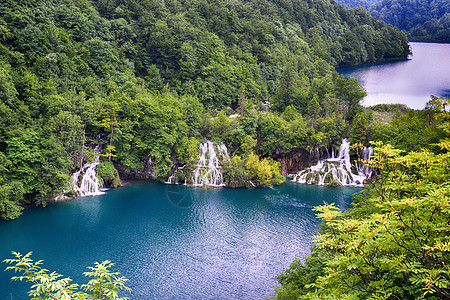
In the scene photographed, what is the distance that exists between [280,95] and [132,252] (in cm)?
4052

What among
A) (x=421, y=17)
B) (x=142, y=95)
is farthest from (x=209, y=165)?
(x=421, y=17)

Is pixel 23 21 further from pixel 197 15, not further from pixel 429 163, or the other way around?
pixel 429 163

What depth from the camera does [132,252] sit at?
28.4m

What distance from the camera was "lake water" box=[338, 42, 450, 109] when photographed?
2925 inches

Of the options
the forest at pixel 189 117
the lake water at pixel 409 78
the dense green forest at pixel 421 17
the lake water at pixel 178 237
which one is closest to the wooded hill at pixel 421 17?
the dense green forest at pixel 421 17

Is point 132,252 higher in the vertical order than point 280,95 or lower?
lower

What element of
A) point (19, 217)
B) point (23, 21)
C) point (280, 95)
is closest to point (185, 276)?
point (19, 217)

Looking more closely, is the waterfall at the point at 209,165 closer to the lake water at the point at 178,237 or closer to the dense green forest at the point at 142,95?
the dense green forest at the point at 142,95

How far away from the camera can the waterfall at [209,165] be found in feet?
147

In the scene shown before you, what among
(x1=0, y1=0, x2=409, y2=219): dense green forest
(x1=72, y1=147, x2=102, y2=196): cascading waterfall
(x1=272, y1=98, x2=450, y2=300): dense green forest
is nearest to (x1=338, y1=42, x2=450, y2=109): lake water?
(x1=0, y1=0, x2=409, y2=219): dense green forest

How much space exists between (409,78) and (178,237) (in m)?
83.7

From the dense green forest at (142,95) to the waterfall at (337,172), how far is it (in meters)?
2.54

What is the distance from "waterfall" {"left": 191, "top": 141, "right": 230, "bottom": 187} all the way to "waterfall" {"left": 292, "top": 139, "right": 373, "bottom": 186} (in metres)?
10.3

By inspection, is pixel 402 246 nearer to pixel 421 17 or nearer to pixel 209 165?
pixel 209 165
